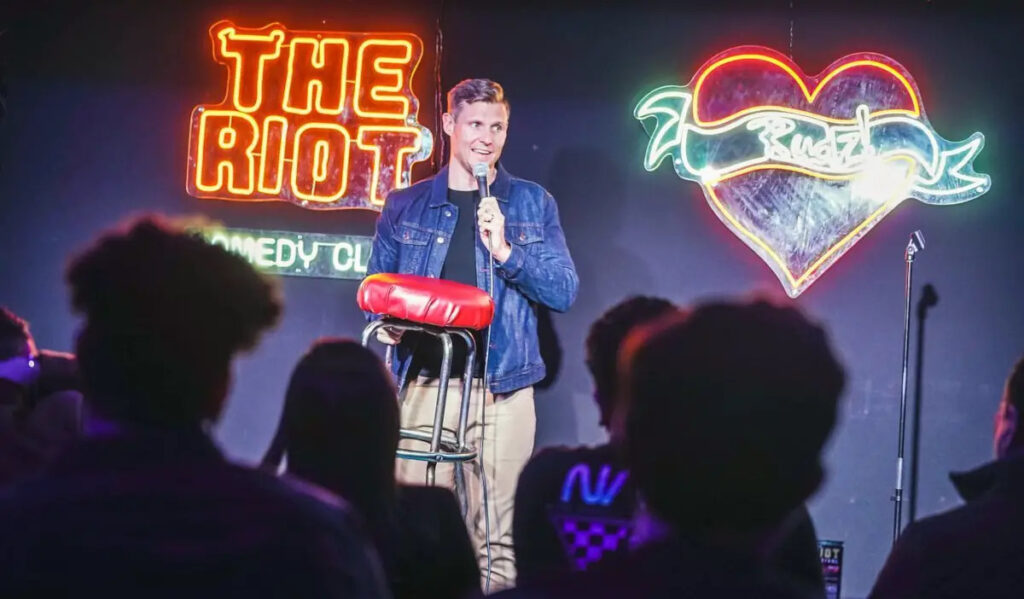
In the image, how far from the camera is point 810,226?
5.14m

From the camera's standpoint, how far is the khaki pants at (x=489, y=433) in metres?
4.46

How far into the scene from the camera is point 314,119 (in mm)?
5277

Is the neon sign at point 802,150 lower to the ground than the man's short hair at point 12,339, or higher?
higher

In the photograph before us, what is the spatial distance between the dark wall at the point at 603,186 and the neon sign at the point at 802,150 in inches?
2.9

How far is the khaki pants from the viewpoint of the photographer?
14.6 ft

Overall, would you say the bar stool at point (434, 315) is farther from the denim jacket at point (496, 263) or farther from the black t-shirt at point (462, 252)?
the black t-shirt at point (462, 252)

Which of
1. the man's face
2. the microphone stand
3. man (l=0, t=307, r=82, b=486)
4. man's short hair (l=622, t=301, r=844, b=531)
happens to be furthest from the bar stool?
man's short hair (l=622, t=301, r=844, b=531)

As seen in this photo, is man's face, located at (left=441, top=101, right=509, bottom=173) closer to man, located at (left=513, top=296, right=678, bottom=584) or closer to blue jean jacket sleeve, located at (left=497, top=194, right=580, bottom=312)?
blue jean jacket sleeve, located at (left=497, top=194, right=580, bottom=312)

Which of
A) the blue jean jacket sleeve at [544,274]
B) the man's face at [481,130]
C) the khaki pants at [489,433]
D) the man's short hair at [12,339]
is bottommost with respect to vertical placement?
the khaki pants at [489,433]

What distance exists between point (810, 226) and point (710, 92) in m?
0.76

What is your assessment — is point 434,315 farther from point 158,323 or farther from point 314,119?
point 158,323

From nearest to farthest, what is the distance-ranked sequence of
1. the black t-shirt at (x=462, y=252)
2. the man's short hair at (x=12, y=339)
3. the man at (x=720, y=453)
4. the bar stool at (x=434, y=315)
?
the man at (x=720, y=453)
the man's short hair at (x=12, y=339)
the bar stool at (x=434, y=315)
the black t-shirt at (x=462, y=252)

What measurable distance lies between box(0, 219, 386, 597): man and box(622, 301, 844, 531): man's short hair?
41 centimetres

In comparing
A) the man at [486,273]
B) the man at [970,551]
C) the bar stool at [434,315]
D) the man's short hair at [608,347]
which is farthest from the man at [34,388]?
the man at [486,273]
